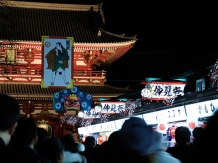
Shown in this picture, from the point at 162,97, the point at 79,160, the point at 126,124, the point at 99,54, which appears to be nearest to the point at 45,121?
the point at 99,54

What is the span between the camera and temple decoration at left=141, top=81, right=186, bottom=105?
55.3ft

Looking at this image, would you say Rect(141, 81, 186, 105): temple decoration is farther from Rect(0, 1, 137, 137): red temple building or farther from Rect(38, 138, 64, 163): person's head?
Rect(38, 138, 64, 163): person's head

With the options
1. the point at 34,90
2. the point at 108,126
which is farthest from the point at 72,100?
the point at 108,126

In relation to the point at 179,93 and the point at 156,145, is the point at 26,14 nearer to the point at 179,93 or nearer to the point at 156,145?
the point at 179,93

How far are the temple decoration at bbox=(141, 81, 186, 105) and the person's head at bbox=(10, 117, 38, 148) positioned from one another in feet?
42.1

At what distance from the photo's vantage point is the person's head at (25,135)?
411 cm

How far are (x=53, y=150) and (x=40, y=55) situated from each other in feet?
74.2

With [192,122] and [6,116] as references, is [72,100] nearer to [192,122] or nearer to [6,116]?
[192,122]

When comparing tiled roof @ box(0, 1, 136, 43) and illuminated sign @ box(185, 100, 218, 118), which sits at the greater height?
tiled roof @ box(0, 1, 136, 43)

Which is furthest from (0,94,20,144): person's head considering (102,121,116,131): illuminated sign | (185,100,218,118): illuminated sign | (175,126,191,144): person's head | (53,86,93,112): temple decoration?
(102,121,116,131): illuminated sign

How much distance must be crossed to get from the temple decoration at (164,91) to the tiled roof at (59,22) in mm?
10260

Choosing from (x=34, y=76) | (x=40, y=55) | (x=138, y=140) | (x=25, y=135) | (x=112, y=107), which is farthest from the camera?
(x=40, y=55)

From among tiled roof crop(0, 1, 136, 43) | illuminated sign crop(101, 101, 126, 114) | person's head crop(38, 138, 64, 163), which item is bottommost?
person's head crop(38, 138, 64, 163)

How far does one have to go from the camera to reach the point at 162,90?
17359mm
